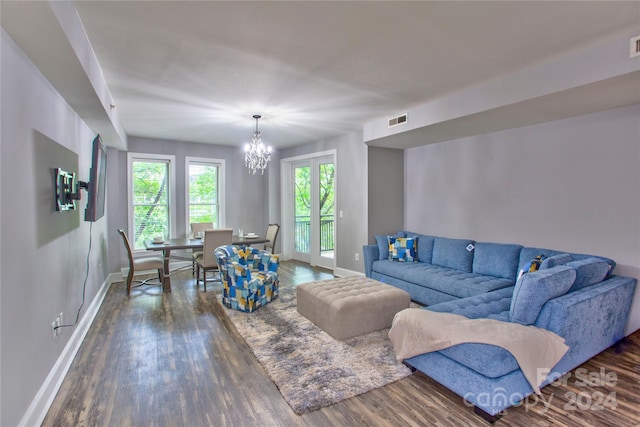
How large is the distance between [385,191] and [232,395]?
390 centimetres

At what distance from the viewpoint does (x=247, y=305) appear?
12.8 ft

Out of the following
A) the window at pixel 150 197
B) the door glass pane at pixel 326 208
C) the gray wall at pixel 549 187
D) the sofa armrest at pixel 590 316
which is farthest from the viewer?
the door glass pane at pixel 326 208

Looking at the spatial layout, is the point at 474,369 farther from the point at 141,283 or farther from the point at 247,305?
the point at 141,283

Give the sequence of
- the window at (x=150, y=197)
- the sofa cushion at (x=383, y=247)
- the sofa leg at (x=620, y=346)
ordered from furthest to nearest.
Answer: the window at (x=150, y=197) → the sofa cushion at (x=383, y=247) → the sofa leg at (x=620, y=346)

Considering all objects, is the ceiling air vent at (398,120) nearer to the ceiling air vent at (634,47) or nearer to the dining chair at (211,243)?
the ceiling air vent at (634,47)

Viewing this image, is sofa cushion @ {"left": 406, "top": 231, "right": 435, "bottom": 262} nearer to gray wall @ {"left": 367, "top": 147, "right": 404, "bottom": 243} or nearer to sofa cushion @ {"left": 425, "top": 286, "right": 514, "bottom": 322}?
gray wall @ {"left": 367, "top": 147, "right": 404, "bottom": 243}

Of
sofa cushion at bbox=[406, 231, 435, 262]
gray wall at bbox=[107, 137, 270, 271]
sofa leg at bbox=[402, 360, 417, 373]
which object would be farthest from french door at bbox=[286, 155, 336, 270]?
sofa leg at bbox=[402, 360, 417, 373]

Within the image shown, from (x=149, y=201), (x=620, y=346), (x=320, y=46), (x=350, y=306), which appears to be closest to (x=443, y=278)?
(x=350, y=306)

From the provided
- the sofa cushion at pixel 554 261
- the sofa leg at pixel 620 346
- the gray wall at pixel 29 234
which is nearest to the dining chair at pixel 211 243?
the gray wall at pixel 29 234

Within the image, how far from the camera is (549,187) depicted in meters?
3.68

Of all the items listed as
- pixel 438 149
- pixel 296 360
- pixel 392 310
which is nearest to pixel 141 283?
pixel 296 360

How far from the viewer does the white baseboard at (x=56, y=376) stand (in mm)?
1956

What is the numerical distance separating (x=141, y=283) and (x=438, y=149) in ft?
17.3

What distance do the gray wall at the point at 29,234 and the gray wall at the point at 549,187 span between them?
4.63 meters
